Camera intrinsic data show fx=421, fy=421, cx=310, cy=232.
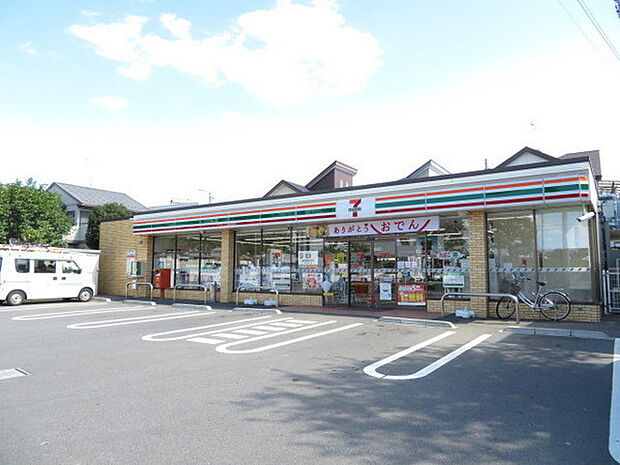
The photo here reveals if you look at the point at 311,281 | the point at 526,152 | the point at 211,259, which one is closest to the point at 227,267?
the point at 211,259

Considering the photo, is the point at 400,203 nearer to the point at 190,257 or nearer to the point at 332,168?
the point at 190,257

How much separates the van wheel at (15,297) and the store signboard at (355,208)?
13160mm

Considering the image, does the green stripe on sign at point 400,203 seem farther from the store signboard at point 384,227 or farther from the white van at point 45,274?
the white van at point 45,274

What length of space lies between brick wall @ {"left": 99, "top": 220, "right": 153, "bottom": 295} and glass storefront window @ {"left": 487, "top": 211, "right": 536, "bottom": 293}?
15.7 meters

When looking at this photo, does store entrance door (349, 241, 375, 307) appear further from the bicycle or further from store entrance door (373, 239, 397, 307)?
the bicycle

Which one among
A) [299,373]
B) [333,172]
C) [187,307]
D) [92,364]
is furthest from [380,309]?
[333,172]

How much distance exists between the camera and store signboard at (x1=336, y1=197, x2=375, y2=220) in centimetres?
1373

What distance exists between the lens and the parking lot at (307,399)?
3.68 meters

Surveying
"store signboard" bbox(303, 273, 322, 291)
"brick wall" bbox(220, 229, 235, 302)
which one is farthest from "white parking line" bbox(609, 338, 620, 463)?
"brick wall" bbox(220, 229, 235, 302)

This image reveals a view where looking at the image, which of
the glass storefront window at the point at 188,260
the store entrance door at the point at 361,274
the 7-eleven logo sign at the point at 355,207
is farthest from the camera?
the glass storefront window at the point at 188,260

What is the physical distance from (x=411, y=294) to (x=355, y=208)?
11.0ft

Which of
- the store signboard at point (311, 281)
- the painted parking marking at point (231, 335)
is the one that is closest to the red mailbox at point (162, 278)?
the store signboard at point (311, 281)

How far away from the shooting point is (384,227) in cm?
1409

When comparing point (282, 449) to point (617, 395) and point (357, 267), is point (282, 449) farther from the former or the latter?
point (357, 267)
